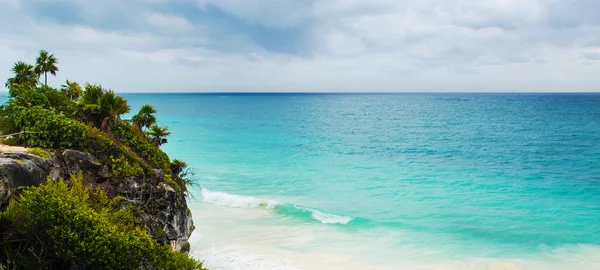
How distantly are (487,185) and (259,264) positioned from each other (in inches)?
979

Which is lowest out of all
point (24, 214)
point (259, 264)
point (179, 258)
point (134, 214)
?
point (259, 264)

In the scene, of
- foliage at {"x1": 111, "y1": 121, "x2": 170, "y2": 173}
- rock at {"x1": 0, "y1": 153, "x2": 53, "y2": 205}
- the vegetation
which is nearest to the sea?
foliage at {"x1": 111, "y1": 121, "x2": 170, "y2": 173}

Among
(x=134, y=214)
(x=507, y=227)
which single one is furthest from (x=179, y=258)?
(x=507, y=227)

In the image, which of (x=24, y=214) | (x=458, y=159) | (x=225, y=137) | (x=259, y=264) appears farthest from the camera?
(x=225, y=137)

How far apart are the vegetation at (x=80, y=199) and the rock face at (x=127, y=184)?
0.58 ft

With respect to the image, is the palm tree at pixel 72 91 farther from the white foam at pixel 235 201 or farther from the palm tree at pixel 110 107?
the white foam at pixel 235 201

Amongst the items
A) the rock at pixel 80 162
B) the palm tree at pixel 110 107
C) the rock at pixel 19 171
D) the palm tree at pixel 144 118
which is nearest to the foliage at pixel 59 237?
the rock at pixel 19 171

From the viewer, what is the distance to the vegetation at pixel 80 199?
11.5m

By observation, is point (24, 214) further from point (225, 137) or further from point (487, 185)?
point (225, 137)

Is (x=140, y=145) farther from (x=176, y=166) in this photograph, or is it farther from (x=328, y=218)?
(x=328, y=218)

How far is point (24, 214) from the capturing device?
1160 centimetres

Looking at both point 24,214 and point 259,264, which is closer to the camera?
point 24,214

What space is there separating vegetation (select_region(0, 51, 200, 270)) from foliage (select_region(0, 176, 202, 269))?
24 mm

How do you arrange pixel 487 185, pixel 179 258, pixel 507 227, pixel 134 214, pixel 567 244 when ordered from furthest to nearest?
pixel 487 185 < pixel 507 227 < pixel 567 244 < pixel 134 214 < pixel 179 258
